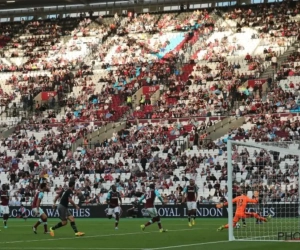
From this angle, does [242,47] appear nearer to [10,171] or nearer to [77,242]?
[10,171]

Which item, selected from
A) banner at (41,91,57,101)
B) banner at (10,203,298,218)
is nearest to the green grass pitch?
banner at (10,203,298,218)

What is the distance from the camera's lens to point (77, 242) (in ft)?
86.7

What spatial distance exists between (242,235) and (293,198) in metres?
4.69

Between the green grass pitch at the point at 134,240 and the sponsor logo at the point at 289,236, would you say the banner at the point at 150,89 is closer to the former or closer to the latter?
the green grass pitch at the point at 134,240

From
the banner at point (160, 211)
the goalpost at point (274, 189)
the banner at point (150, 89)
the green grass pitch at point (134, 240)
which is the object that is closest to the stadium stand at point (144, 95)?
the banner at point (150, 89)

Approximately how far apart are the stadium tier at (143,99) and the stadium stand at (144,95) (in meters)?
0.11

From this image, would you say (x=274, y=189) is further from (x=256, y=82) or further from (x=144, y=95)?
(x=144, y=95)

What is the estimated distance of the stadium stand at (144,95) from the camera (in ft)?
170

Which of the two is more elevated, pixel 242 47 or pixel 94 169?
pixel 242 47

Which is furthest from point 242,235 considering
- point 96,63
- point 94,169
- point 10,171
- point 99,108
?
point 96,63

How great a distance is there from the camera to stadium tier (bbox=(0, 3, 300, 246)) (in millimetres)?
51531

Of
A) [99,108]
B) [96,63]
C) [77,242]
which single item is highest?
[96,63]

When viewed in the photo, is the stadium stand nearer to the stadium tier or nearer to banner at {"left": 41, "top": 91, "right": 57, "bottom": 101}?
the stadium tier

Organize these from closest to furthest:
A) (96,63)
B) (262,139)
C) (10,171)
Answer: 1. (262,139)
2. (10,171)
3. (96,63)
